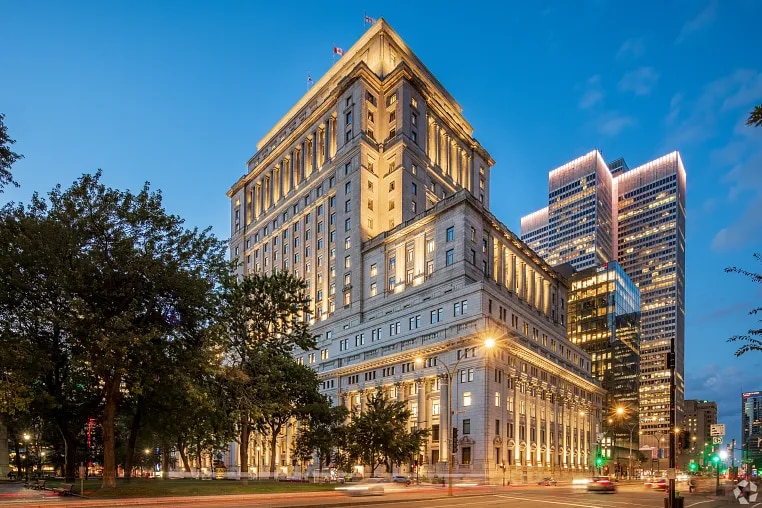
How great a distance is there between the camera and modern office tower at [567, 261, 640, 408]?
168 meters

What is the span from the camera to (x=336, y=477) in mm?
72125

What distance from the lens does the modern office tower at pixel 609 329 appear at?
168500 millimetres

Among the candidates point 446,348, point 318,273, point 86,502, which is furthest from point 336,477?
point 318,273

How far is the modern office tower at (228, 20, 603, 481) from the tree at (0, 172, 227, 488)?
3946 cm

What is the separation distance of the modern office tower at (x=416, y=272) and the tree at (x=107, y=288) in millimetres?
39459

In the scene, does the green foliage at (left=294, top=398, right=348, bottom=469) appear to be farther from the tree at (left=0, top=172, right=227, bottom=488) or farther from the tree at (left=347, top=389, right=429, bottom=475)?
the tree at (left=0, top=172, right=227, bottom=488)

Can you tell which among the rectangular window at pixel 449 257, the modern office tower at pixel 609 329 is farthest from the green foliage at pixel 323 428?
the modern office tower at pixel 609 329

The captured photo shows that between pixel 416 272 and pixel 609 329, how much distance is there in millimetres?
92913

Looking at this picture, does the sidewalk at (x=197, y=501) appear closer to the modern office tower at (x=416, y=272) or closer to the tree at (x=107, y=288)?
the tree at (x=107, y=288)

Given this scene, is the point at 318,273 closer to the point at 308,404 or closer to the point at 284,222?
the point at 284,222

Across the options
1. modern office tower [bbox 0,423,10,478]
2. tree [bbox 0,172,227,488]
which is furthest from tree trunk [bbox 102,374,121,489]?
modern office tower [bbox 0,423,10,478]

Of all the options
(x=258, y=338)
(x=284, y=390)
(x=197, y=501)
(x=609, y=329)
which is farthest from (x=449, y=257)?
(x=609, y=329)

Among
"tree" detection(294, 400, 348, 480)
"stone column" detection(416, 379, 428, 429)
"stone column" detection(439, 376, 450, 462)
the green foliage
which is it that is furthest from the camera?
"stone column" detection(416, 379, 428, 429)

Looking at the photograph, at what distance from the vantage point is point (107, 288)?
36375mm
